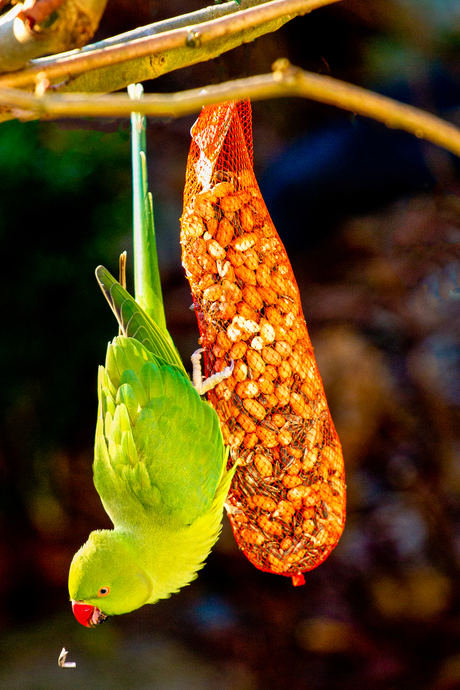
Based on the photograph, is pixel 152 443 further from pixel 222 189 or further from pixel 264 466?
pixel 222 189

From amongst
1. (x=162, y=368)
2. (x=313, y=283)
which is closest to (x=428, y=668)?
(x=313, y=283)

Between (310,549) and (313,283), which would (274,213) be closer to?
(313,283)

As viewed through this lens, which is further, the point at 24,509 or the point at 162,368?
the point at 24,509

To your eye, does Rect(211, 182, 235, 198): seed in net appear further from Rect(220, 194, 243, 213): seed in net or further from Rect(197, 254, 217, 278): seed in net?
Rect(197, 254, 217, 278): seed in net

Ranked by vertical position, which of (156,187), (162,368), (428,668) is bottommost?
(428,668)

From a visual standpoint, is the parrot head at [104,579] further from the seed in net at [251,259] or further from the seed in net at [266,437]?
the seed in net at [251,259]

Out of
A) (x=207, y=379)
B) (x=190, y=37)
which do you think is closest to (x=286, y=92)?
(x=190, y=37)

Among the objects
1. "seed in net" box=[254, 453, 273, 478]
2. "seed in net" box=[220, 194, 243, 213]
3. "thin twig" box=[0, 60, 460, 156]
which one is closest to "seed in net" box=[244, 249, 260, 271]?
"seed in net" box=[220, 194, 243, 213]

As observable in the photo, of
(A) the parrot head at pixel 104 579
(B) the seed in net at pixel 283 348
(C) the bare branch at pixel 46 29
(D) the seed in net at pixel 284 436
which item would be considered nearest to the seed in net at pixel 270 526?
(D) the seed in net at pixel 284 436
